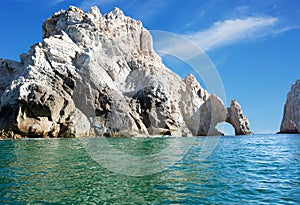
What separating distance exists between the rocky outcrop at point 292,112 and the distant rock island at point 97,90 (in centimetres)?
1948

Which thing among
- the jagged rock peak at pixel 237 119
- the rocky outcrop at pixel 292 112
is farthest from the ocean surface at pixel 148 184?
the rocky outcrop at pixel 292 112

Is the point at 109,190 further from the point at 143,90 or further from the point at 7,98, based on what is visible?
the point at 143,90

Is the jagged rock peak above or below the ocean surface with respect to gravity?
above

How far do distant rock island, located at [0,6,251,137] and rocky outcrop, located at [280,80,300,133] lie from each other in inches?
767

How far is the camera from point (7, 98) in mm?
49031

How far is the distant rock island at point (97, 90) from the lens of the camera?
158ft

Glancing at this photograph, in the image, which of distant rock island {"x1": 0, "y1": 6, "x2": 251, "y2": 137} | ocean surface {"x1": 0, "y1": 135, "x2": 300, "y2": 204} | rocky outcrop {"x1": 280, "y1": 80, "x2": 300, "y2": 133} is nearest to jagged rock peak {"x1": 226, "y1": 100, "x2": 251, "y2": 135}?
distant rock island {"x1": 0, "y1": 6, "x2": 251, "y2": 137}

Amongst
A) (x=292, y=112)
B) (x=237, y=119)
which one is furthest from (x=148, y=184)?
(x=292, y=112)

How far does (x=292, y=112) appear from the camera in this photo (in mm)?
95562

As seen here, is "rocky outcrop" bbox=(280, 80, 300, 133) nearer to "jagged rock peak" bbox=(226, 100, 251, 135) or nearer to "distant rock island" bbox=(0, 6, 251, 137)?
"jagged rock peak" bbox=(226, 100, 251, 135)

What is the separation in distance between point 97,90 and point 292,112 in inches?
3050

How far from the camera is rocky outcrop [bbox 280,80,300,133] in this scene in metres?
92.2

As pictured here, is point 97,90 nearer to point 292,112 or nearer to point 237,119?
point 237,119

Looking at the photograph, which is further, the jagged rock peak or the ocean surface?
the jagged rock peak
